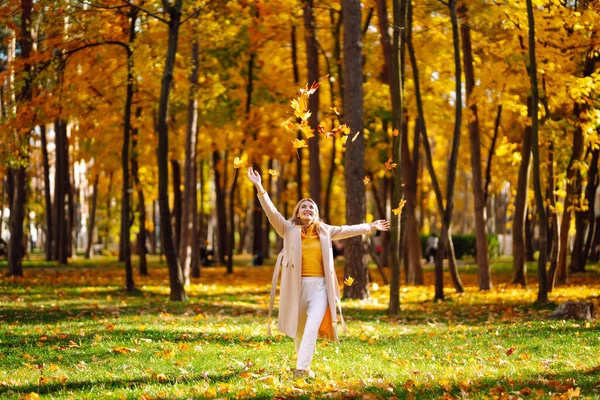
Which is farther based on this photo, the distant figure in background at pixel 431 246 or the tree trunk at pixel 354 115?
the distant figure in background at pixel 431 246

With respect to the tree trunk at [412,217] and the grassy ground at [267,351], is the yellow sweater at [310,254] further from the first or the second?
the tree trunk at [412,217]

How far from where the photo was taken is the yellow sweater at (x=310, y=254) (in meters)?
9.70

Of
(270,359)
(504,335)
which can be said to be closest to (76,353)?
(270,359)

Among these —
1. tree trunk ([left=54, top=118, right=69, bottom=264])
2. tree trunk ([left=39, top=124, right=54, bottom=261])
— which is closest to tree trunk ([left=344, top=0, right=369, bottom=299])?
tree trunk ([left=39, top=124, right=54, bottom=261])

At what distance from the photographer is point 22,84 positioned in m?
20.6

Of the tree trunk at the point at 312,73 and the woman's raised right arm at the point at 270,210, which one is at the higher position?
the tree trunk at the point at 312,73

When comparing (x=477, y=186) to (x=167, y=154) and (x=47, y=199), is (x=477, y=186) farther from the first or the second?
(x=47, y=199)

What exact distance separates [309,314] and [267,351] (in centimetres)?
226

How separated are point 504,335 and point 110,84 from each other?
16.1 m

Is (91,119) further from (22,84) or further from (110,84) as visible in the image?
(22,84)

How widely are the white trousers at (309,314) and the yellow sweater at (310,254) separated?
81 mm

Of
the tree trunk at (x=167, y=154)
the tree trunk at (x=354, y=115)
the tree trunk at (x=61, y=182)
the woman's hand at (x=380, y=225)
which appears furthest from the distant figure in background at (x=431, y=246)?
the woman's hand at (x=380, y=225)

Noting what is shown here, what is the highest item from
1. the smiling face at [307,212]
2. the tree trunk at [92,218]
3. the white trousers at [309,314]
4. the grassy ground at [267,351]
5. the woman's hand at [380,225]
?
the tree trunk at [92,218]

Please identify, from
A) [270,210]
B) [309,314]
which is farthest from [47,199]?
[309,314]
